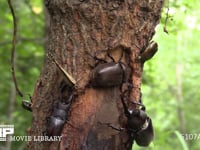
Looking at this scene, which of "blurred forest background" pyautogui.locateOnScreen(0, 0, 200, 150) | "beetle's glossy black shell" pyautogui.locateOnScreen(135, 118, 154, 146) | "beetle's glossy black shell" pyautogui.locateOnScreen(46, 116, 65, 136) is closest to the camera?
"beetle's glossy black shell" pyautogui.locateOnScreen(46, 116, 65, 136)

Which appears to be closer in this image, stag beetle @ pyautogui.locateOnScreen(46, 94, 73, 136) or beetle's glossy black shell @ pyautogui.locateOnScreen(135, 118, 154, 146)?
stag beetle @ pyautogui.locateOnScreen(46, 94, 73, 136)

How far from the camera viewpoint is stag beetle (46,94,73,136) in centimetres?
149

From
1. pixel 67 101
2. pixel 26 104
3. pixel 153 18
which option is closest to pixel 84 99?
pixel 67 101

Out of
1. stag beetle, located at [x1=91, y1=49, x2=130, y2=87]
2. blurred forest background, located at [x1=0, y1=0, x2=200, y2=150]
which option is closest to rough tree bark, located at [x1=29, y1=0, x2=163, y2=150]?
stag beetle, located at [x1=91, y1=49, x2=130, y2=87]

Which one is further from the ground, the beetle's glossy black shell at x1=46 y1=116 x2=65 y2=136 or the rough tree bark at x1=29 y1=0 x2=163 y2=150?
the rough tree bark at x1=29 y1=0 x2=163 y2=150

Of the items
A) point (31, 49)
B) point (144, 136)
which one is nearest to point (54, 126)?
point (144, 136)

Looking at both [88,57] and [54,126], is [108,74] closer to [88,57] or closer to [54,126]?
[88,57]

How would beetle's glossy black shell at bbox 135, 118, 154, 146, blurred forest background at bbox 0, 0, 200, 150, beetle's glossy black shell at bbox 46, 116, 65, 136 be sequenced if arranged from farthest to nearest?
Result: blurred forest background at bbox 0, 0, 200, 150, beetle's glossy black shell at bbox 135, 118, 154, 146, beetle's glossy black shell at bbox 46, 116, 65, 136

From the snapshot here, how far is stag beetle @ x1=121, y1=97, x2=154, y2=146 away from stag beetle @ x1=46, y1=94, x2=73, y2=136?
259mm

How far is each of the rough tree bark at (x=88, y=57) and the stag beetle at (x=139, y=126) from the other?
3 centimetres

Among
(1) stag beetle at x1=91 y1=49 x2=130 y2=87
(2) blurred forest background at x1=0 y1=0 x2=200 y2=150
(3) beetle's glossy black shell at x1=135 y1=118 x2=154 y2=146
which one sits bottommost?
(3) beetle's glossy black shell at x1=135 y1=118 x2=154 y2=146

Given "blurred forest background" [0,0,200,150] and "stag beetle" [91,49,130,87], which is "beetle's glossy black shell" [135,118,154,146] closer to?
"stag beetle" [91,49,130,87]

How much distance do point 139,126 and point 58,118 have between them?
0.38m

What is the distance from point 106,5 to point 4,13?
355 centimetres
